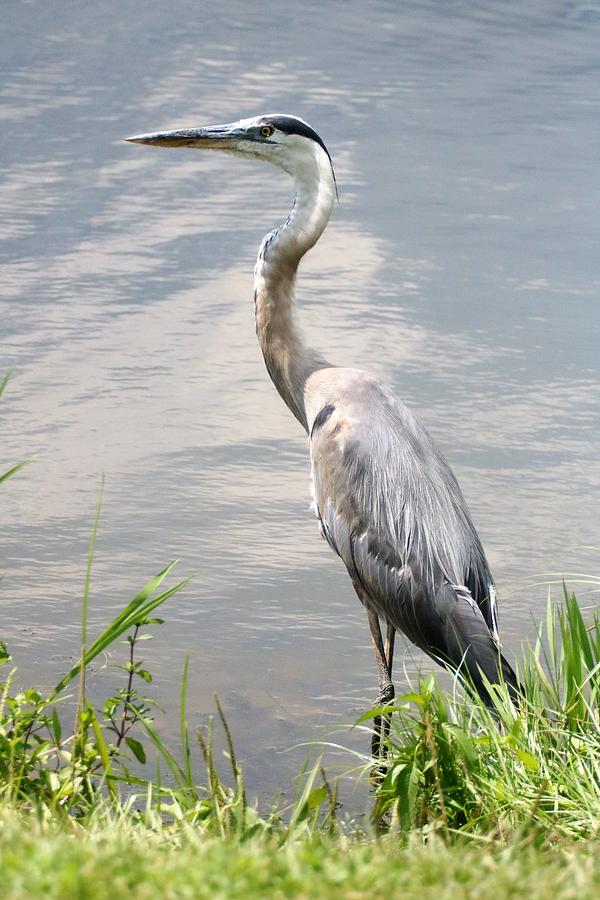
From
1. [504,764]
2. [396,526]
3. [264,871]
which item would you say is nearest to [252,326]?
[396,526]

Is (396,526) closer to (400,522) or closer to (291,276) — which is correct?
(400,522)

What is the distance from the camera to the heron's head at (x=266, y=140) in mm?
4934

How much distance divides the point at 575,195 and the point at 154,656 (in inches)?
236

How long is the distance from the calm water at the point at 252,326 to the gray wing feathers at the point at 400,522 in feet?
1.34

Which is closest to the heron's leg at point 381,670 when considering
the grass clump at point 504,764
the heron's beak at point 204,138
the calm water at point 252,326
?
the calm water at point 252,326

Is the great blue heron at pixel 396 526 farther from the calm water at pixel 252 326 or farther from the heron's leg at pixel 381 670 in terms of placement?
the calm water at pixel 252 326

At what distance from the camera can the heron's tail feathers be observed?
3803mm

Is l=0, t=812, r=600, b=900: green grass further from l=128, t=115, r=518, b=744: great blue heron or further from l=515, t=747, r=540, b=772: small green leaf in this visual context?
l=128, t=115, r=518, b=744: great blue heron

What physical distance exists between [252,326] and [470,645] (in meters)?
3.57

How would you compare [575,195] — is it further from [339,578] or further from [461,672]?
[461,672]

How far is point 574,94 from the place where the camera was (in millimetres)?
11969

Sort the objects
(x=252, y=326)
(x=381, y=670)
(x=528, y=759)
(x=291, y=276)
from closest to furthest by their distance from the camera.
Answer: (x=528, y=759), (x=381, y=670), (x=291, y=276), (x=252, y=326)

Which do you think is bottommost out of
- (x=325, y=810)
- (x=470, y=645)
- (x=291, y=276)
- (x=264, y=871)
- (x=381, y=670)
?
(x=325, y=810)

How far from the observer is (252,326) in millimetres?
7223
